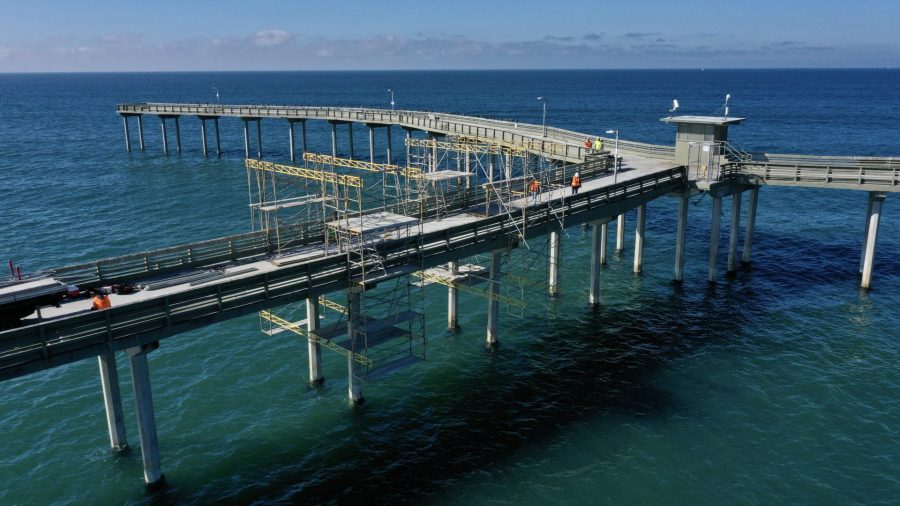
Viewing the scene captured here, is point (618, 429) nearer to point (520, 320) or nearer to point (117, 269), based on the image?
point (520, 320)

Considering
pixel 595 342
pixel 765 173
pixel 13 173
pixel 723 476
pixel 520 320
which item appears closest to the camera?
pixel 723 476

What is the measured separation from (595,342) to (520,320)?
461 centimetres

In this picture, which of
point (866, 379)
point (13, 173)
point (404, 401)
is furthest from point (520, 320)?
point (13, 173)

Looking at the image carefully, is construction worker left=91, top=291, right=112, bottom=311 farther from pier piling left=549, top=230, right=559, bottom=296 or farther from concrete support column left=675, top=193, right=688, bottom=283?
concrete support column left=675, top=193, right=688, bottom=283

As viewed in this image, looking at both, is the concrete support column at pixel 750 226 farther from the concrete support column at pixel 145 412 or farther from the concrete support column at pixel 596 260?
the concrete support column at pixel 145 412

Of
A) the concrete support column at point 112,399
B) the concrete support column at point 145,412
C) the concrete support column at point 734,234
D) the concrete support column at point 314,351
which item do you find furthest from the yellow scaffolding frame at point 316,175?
the concrete support column at point 734,234

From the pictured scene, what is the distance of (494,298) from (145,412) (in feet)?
54.2

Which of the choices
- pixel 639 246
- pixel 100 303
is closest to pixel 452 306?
pixel 639 246

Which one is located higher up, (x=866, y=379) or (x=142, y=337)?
(x=142, y=337)

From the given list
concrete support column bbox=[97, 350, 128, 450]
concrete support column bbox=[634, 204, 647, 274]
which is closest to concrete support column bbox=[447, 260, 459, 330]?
concrete support column bbox=[634, 204, 647, 274]

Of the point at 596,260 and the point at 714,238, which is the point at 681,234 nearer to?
the point at 714,238

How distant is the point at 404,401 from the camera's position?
3008 centimetres

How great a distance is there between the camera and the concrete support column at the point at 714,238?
4244 centimetres

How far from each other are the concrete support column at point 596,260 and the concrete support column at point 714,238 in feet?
26.1
